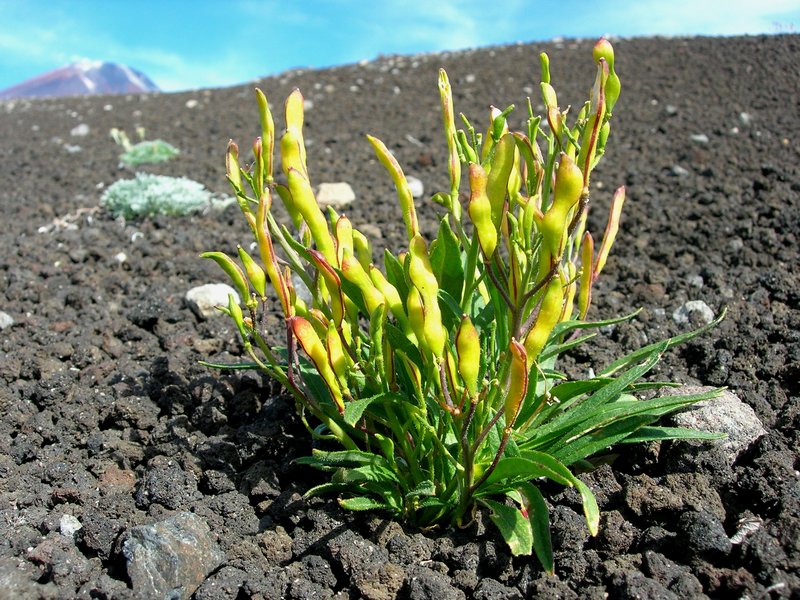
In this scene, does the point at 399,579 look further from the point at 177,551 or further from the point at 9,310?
the point at 9,310

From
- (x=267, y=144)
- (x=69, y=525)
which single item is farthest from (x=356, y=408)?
(x=69, y=525)

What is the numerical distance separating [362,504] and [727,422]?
1.16 metres

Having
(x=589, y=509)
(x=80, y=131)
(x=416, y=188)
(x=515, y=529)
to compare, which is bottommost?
(x=515, y=529)

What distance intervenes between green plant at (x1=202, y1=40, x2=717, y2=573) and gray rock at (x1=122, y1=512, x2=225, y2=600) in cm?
35

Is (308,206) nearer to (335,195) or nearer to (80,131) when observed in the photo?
(335,195)

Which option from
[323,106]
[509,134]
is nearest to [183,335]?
[509,134]

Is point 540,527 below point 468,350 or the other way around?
below

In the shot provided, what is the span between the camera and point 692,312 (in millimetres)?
3037

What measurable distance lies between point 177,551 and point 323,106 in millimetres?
7438

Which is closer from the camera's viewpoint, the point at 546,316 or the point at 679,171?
the point at 546,316

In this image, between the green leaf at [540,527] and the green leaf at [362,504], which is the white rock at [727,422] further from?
the green leaf at [362,504]

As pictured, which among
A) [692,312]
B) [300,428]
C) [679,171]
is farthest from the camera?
[679,171]

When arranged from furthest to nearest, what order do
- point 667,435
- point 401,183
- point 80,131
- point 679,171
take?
point 80,131 → point 679,171 → point 667,435 → point 401,183

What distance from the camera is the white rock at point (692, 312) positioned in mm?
2996
